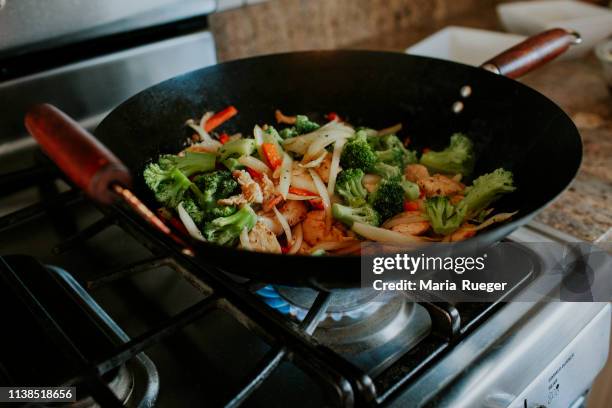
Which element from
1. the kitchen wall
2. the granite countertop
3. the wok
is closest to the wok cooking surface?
the wok

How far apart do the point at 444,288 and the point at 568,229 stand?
0.34m

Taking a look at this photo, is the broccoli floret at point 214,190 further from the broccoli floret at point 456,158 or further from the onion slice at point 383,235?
the broccoli floret at point 456,158

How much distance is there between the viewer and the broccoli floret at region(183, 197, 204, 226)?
36.8 inches

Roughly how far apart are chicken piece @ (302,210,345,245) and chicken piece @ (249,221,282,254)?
0.06m

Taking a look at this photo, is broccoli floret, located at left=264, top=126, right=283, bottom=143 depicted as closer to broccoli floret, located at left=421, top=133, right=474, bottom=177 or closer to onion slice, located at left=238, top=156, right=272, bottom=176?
onion slice, located at left=238, top=156, right=272, bottom=176

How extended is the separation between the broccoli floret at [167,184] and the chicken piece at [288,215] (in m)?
0.15

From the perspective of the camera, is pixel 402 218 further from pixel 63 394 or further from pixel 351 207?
pixel 63 394

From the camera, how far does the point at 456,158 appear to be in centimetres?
107

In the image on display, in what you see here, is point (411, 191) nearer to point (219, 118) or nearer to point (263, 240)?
point (263, 240)

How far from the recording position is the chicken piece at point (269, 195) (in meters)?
0.97

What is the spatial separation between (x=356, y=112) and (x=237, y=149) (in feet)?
1.15

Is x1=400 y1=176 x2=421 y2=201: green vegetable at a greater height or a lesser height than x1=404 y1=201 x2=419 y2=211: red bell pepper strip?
greater

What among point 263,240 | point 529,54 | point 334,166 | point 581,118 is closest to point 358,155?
point 334,166

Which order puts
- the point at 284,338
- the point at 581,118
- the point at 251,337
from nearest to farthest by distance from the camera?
the point at 284,338, the point at 251,337, the point at 581,118
